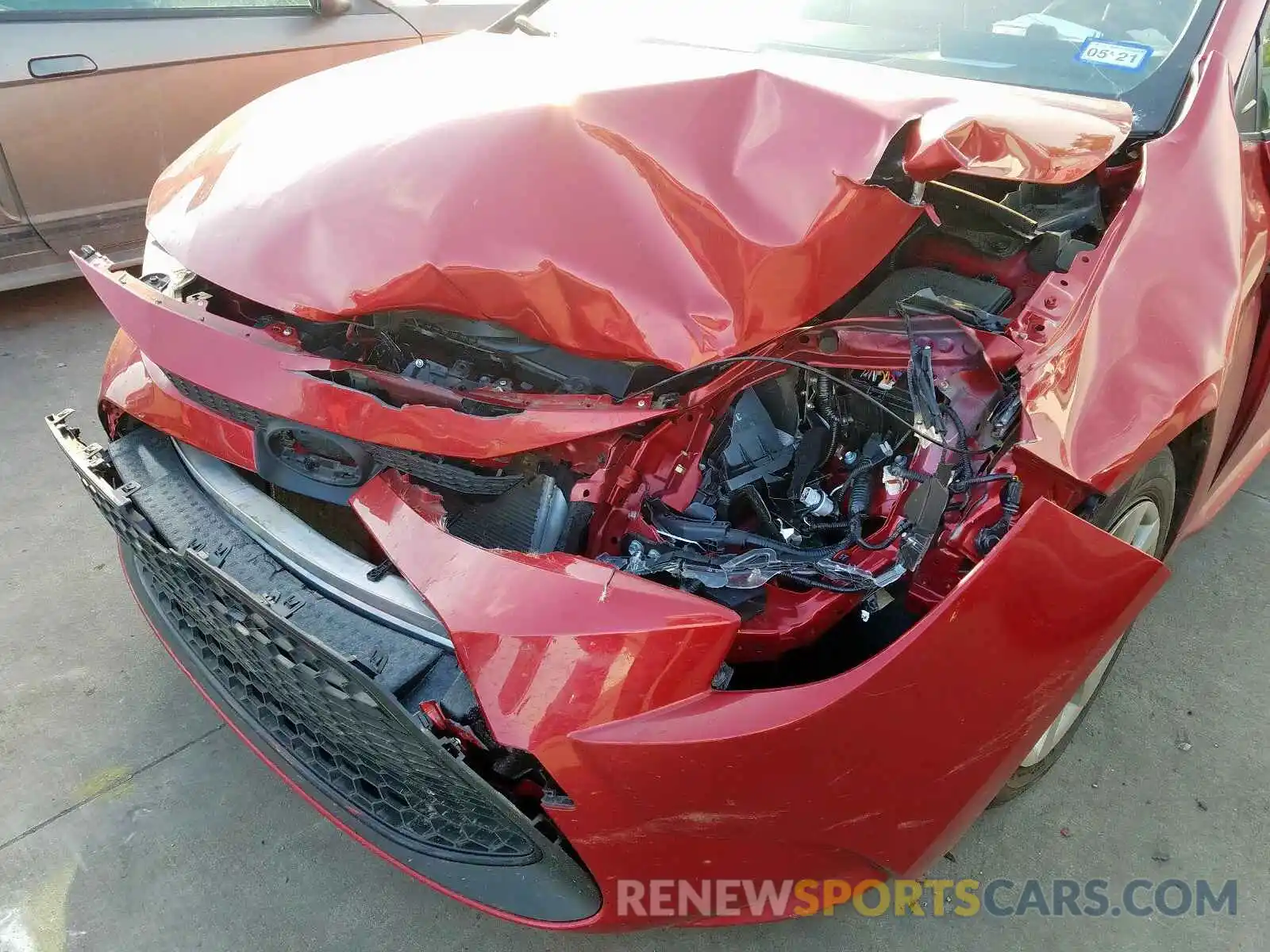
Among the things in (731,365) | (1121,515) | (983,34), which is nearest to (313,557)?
(731,365)

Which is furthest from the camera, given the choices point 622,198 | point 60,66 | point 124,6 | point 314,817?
point 124,6

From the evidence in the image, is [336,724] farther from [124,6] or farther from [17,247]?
[124,6]

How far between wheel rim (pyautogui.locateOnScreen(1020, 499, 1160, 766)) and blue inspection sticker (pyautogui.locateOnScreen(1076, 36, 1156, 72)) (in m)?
0.95

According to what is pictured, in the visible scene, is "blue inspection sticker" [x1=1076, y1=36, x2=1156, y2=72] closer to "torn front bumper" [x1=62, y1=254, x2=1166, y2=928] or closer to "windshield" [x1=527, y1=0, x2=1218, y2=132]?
"windshield" [x1=527, y1=0, x2=1218, y2=132]

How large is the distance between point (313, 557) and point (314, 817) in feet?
2.37

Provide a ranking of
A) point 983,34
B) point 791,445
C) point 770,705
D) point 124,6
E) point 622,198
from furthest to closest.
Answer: point 124,6 < point 983,34 < point 791,445 < point 622,198 < point 770,705

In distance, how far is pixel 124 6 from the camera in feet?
11.5

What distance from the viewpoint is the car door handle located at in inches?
132

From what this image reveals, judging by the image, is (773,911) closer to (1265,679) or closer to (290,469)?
(290,469)

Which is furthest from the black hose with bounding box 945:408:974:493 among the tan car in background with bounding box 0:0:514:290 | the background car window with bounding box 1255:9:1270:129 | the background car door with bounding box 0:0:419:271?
the background car door with bounding box 0:0:419:271

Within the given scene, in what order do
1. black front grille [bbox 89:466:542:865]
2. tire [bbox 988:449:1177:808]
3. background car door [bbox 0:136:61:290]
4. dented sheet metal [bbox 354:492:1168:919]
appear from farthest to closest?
background car door [bbox 0:136:61:290]
tire [bbox 988:449:1177:808]
black front grille [bbox 89:466:542:865]
dented sheet metal [bbox 354:492:1168:919]

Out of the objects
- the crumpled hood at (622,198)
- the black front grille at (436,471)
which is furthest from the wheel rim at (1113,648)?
the black front grille at (436,471)

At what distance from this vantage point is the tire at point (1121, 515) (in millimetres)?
1563

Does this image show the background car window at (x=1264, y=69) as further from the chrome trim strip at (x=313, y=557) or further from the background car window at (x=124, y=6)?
the background car window at (x=124, y=6)
